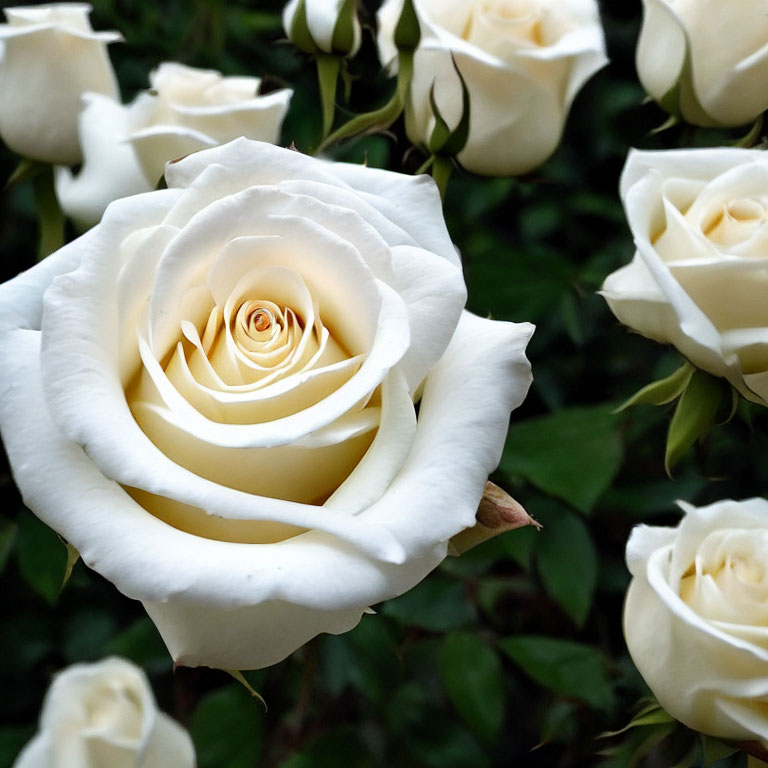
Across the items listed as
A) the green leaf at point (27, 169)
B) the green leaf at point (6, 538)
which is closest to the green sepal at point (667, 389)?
the green leaf at point (27, 169)

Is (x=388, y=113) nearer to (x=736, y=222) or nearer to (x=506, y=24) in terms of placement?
(x=506, y=24)

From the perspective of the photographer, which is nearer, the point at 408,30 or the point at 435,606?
the point at 408,30

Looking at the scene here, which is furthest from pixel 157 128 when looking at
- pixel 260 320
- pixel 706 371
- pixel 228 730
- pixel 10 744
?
pixel 10 744

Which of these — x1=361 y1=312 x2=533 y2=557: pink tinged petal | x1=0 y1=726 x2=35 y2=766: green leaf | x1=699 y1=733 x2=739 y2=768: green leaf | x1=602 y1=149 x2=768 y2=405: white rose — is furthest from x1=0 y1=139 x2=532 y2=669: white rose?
x1=0 y1=726 x2=35 y2=766: green leaf

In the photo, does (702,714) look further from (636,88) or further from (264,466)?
(636,88)

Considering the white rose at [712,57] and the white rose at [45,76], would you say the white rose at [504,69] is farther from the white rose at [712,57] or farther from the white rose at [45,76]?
the white rose at [45,76]

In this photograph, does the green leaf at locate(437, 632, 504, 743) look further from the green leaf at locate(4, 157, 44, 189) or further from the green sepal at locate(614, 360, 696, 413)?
the green leaf at locate(4, 157, 44, 189)

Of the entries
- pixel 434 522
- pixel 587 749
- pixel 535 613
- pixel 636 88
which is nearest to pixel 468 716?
pixel 587 749
